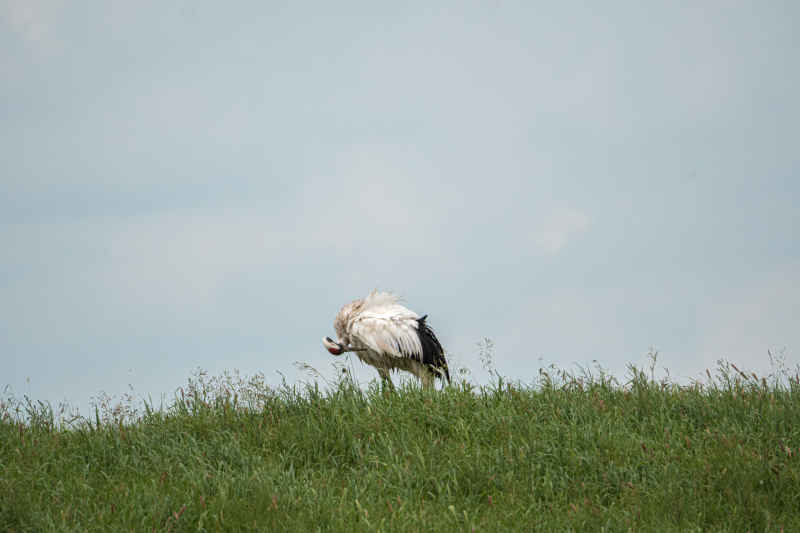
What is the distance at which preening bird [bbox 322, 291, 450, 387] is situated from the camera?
452 inches

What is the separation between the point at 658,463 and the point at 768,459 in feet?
3.10

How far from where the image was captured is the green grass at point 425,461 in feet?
19.5

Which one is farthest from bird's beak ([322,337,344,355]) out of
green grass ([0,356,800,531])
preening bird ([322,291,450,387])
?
green grass ([0,356,800,531])

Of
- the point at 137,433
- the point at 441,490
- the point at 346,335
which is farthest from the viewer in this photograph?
the point at 346,335

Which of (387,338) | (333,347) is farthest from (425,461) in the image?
(333,347)

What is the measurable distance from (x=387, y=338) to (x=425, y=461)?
15.3ft

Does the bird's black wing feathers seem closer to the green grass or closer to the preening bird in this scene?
the preening bird

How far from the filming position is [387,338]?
37.5 feet

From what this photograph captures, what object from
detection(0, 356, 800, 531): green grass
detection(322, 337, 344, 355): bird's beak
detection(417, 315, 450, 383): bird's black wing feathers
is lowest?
detection(0, 356, 800, 531): green grass

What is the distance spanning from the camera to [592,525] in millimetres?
5859

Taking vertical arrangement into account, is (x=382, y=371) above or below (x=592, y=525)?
above

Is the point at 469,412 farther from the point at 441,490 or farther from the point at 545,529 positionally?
the point at 545,529

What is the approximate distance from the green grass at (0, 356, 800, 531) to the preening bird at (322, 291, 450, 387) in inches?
123

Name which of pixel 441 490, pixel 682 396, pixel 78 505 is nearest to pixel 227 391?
pixel 78 505
